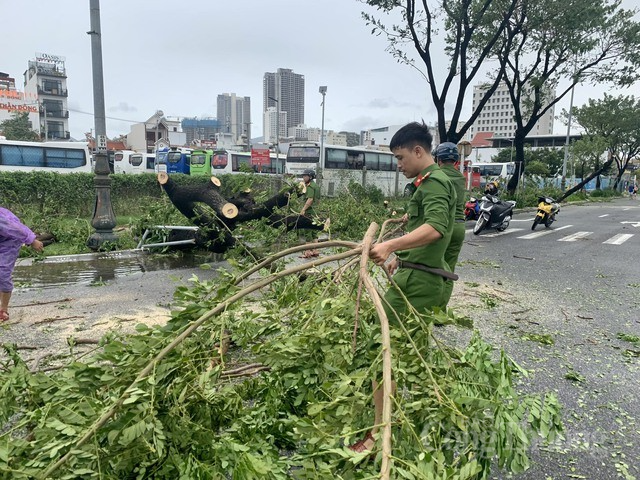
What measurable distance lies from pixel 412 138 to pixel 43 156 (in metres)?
23.1

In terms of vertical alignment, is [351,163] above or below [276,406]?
above

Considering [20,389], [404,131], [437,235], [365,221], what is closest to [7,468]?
[20,389]

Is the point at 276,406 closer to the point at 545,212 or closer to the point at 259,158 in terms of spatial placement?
the point at 545,212

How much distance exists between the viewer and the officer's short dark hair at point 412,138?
276 cm

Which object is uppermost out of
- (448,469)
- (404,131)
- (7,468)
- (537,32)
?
(537,32)

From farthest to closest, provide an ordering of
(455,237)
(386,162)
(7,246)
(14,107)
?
(14,107) → (386,162) → (7,246) → (455,237)

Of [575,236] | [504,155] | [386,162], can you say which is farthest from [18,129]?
[504,155]

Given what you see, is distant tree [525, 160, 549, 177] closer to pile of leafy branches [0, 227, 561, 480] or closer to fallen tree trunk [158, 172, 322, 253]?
fallen tree trunk [158, 172, 322, 253]

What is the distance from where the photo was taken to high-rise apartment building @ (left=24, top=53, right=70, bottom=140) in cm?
6912

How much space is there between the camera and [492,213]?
13.5 metres

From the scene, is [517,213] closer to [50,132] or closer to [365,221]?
[365,221]

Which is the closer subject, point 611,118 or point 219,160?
point 219,160

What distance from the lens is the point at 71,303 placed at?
Answer: 18.4 feet

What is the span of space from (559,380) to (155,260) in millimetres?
7005
